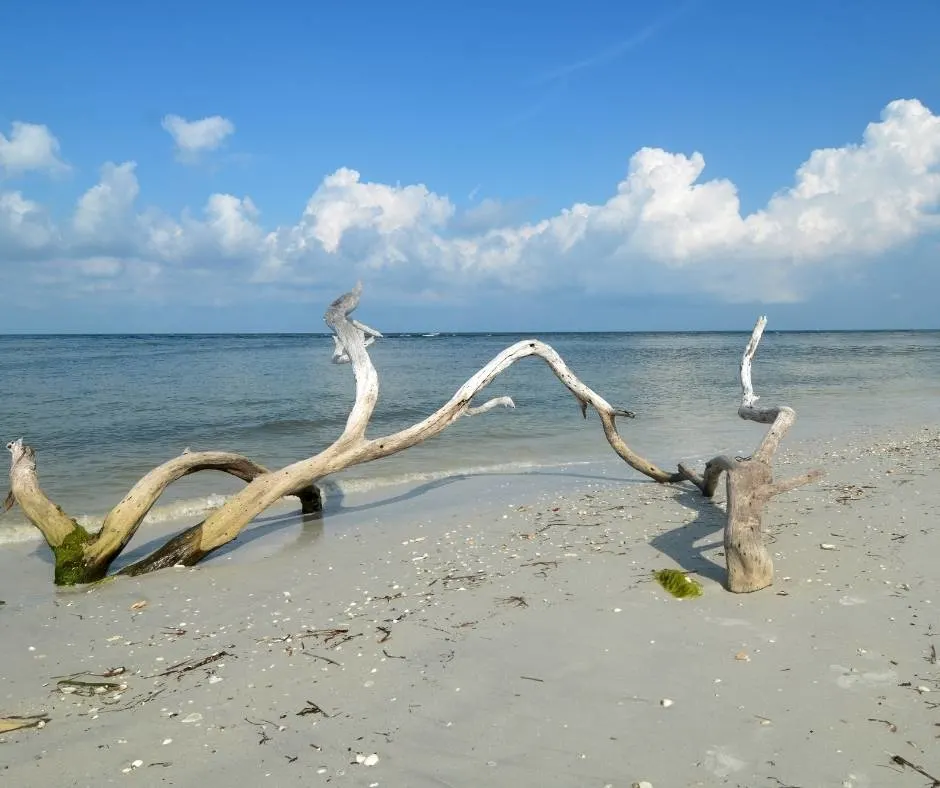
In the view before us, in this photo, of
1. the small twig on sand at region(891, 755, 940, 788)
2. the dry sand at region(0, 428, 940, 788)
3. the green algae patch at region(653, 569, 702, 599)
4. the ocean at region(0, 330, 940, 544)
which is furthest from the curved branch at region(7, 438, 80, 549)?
the small twig on sand at region(891, 755, 940, 788)

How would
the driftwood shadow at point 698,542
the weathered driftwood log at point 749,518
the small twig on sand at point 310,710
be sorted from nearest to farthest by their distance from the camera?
the small twig on sand at point 310,710 < the weathered driftwood log at point 749,518 < the driftwood shadow at point 698,542

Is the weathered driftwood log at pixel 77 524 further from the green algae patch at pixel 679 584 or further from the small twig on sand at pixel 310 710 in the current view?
the green algae patch at pixel 679 584

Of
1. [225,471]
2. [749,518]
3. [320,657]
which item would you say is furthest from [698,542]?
[225,471]

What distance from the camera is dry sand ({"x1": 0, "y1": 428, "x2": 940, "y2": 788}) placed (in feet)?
10.1

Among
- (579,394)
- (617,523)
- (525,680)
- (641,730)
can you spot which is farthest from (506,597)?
(579,394)

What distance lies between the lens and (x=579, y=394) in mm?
8930

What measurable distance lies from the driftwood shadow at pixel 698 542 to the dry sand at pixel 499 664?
1.6 inches

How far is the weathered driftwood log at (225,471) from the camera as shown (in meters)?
6.07

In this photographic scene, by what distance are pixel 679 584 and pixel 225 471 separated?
14.9ft

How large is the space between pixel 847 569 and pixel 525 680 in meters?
2.93

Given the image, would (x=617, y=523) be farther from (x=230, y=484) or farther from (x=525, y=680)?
(x=230, y=484)

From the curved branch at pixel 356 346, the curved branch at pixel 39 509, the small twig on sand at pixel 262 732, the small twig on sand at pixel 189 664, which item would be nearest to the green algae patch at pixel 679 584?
the small twig on sand at pixel 262 732

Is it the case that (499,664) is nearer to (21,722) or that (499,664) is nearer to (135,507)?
(21,722)

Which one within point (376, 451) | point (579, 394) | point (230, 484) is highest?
point (579, 394)
